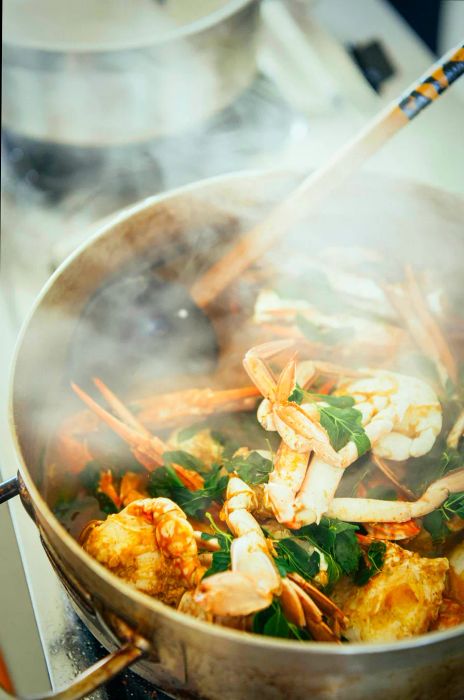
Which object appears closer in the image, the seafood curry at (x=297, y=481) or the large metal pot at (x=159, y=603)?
the large metal pot at (x=159, y=603)

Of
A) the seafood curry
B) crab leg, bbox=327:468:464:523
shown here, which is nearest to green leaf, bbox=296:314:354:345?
the seafood curry

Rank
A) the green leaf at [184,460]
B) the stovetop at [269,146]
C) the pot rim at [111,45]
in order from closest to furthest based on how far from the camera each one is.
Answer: the green leaf at [184,460] < the pot rim at [111,45] < the stovetop at [269,146]

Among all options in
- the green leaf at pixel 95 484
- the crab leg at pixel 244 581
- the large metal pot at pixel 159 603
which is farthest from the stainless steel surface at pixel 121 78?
the crab leg at pixel 244 581

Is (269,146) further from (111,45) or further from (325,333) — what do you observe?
(325,333)

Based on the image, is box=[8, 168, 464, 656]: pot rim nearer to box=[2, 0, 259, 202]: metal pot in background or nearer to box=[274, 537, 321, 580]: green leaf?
box=[274, 537, 321, 580]: green leaf

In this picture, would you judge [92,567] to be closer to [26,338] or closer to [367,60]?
[26,338]

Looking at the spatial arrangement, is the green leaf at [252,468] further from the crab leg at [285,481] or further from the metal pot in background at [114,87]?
the metal pot in background at [114,87]
